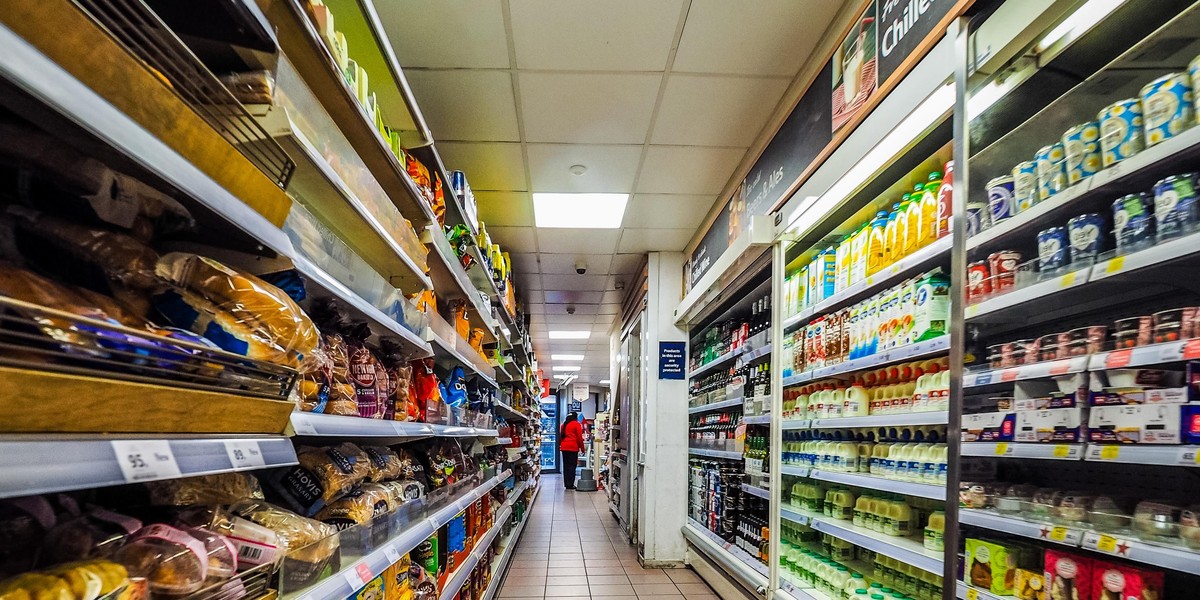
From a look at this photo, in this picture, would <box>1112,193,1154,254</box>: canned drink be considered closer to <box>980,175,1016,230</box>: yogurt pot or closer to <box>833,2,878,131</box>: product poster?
<box>980,175,1016,230</box>: yogurt pot

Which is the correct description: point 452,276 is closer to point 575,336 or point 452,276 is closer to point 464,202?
point 464,202

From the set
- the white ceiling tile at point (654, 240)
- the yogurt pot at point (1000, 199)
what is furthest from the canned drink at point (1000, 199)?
the white ceiling tile at point (654, 240)

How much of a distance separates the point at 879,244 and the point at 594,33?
60.2 inches

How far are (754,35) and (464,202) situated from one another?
5.65ft

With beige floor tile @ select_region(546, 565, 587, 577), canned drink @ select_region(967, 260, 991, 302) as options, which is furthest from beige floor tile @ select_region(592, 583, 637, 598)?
canned drink @ select_region(967, 260, 991, 302)

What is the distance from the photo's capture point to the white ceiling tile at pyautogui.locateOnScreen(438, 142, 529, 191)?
4.23 meters

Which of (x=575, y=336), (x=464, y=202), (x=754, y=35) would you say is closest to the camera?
(x=754, y=35)

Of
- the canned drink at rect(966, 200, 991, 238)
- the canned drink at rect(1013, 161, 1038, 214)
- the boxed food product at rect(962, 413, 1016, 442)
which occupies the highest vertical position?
the canned drink at rect(1013, 161, 1038, 214)

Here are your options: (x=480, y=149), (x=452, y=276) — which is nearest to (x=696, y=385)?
(x=480, y=149)

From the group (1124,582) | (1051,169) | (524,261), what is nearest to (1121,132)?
(1051,169)

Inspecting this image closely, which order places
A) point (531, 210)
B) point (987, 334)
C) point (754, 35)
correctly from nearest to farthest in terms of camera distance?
point (987, 334) → point (754, 35) → point (531, 210)

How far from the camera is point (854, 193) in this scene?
2.75 m

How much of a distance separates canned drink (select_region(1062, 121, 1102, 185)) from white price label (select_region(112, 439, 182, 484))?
1883 millimetres

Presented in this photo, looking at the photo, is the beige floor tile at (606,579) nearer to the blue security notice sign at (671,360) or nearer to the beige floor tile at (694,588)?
the beige floor tile at (694,588)
